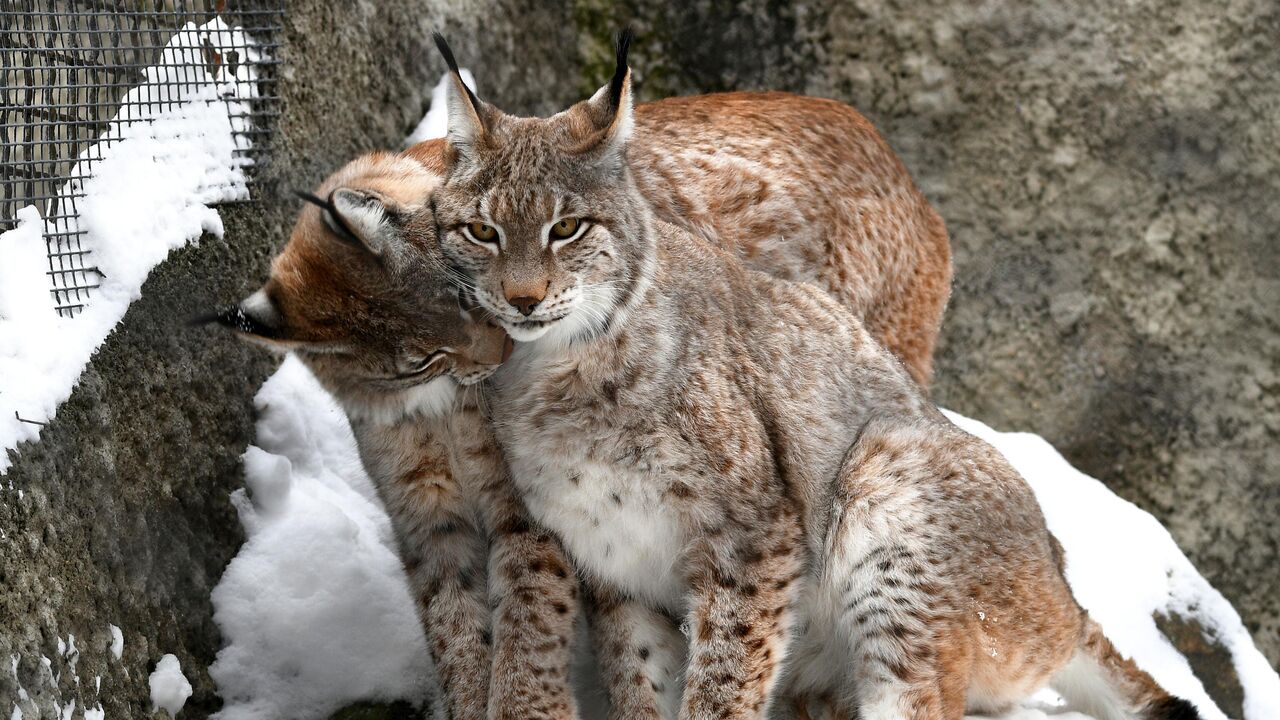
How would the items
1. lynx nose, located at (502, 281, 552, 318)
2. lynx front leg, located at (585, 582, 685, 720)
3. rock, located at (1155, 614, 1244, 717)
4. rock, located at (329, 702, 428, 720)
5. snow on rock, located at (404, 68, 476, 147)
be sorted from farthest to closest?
snow on rock, located at (404, 68, 476, 147) → rock, located at (1155, 614, 1244, 717) → rock, located at (329, 702, 428, 720) → lynx front leg, located at (585, 582, 685, 720) → lynx nose, located at (502, 281, 552, 318)

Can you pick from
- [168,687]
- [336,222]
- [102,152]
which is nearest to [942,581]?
[336,222]

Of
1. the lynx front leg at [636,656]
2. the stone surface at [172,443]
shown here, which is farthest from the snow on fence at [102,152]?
the lynx front leg at [636,656]

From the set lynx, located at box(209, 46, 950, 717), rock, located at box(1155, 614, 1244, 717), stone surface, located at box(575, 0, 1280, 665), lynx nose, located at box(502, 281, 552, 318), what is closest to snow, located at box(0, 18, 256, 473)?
lynx, located at box(209, 46, 950, 717)

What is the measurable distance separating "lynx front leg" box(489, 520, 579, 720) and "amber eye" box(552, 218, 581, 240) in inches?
35.9

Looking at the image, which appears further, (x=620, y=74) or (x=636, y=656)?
(x=636, y=656)

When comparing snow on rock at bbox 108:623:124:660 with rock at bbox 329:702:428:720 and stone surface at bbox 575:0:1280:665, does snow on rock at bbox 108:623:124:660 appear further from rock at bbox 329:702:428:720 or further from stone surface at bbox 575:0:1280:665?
stone surface at bbox 575:0:1280:665

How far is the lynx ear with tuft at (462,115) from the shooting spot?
374 cm

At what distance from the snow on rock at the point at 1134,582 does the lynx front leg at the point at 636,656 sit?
6.92ft

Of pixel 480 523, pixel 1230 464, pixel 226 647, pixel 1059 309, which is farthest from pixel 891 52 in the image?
pixel 226 647

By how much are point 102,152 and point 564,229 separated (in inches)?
61.1

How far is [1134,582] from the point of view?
18.5 feet

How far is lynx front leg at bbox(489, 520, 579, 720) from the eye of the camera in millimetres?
3902

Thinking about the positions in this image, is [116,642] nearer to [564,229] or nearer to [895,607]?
[564,229]

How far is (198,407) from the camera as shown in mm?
4602
